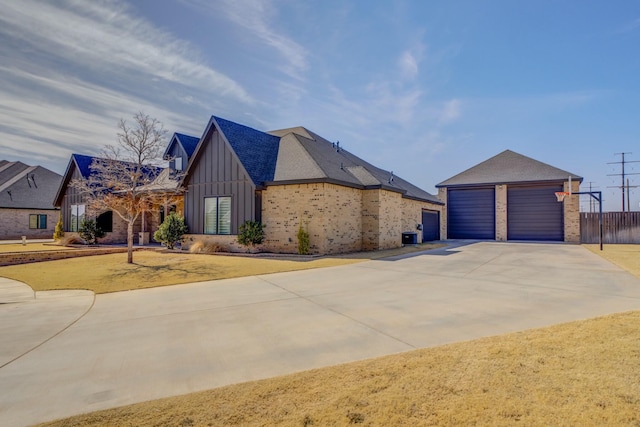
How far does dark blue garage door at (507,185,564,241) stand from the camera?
25.3 meters

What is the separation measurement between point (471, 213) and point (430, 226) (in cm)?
403

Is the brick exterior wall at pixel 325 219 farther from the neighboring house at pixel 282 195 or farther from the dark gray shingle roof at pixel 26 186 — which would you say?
the dark gray shingle roof at pixel 26 186

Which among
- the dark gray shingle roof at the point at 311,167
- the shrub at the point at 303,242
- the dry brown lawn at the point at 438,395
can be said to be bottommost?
the dry brown lawn at the point at 438,395

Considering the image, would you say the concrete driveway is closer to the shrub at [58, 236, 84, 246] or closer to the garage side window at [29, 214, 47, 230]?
the shrub at [58, 236, 84, 246]

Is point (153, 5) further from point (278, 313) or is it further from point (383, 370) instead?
point (383, 370)

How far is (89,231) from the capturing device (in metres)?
22.5

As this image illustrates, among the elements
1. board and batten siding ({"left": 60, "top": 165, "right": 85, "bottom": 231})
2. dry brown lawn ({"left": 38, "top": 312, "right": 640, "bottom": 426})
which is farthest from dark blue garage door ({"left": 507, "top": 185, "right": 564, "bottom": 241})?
board and batten siding ({"left": 60, "top": 165, "right": 85, "bottom": 231})

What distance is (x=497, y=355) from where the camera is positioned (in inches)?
151

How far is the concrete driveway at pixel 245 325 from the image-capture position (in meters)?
3.57

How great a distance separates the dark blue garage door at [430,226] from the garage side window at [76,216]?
83.0ft

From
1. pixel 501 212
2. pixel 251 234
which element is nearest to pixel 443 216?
pixel 501 212

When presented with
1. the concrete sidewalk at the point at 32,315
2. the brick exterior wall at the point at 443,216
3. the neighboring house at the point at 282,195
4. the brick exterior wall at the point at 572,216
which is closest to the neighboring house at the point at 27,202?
the neighboring house at the point at 282,195

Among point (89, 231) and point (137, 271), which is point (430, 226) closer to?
point (137, 271)

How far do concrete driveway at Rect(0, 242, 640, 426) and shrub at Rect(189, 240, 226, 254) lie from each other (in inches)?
307
